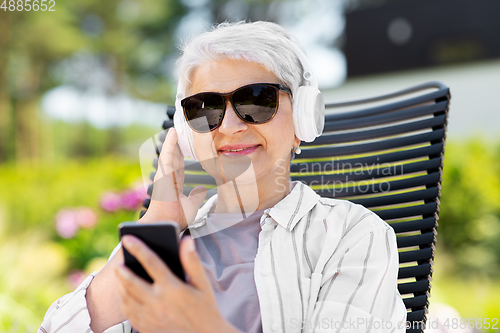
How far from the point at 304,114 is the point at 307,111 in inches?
0.6

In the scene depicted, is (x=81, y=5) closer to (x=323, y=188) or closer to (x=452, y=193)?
(x=452, y=193)

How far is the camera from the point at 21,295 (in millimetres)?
3791

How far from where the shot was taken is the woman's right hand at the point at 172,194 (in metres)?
1.41

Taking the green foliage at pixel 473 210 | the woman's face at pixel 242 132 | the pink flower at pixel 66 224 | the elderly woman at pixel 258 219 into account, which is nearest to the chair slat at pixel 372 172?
the elderly woman at pixel 258 219

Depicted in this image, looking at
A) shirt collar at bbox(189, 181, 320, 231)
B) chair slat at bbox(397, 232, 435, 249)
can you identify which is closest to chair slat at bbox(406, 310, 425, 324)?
chair slat at bbox(397, 232, 435, 249)

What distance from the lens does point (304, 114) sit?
1494 mm

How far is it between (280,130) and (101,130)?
19.7 metres

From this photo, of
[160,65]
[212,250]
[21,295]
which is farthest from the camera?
[160,65]

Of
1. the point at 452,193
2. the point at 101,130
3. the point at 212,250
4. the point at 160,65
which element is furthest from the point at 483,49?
the point at 101,130

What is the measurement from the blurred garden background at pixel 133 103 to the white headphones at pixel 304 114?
0.39 m

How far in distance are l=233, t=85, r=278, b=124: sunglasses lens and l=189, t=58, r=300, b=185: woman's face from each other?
0.03m

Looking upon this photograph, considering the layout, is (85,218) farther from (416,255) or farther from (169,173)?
(416,255)

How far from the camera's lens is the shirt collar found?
1395mm

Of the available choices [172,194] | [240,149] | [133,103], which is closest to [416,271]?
[240,149]
